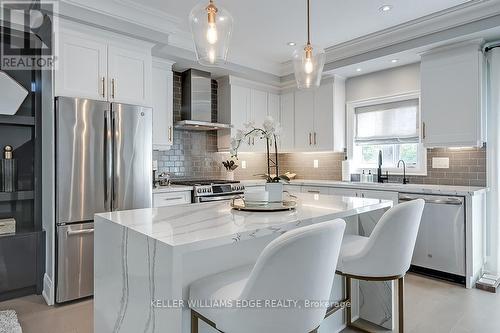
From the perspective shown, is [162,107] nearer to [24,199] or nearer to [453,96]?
[24,199]

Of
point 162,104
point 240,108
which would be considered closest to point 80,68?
point 162,104

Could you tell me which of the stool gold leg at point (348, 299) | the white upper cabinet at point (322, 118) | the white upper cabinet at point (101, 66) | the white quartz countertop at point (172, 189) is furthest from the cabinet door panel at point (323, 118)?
the stool gold leg at point (348, 299)

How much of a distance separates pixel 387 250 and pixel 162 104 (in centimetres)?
319

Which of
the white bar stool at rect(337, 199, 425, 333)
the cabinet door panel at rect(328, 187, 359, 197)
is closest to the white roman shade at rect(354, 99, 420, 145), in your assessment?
the cabinet door panel at rect(328, 187, 359, 197)

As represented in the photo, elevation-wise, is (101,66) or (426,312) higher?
(101,66)

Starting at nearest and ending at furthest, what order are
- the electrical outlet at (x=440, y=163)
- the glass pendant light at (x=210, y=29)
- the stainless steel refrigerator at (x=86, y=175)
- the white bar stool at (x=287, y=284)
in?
the white bar stool at (x=287, y=284) < the glass pendant light at (x=210, y=29) < the stainless steel refrigerator at (x=86, y=175) < the electrical outlet at (x=440, y=163)

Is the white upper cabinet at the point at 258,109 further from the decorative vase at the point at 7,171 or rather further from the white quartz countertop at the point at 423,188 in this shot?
the decorative vase at the point at 7,171

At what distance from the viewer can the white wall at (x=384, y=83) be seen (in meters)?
4.16

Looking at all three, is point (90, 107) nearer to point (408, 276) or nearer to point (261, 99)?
point (261, 99)

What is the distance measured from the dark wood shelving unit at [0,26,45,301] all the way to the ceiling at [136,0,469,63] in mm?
1430

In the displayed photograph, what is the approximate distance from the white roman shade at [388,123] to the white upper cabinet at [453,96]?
1.61 feet

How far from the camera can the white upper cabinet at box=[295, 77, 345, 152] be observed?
187 inches

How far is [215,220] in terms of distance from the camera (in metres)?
1.60

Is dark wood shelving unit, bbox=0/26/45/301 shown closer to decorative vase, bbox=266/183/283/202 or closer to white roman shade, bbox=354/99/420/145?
decorative vase, bbox=266/183/283/202
